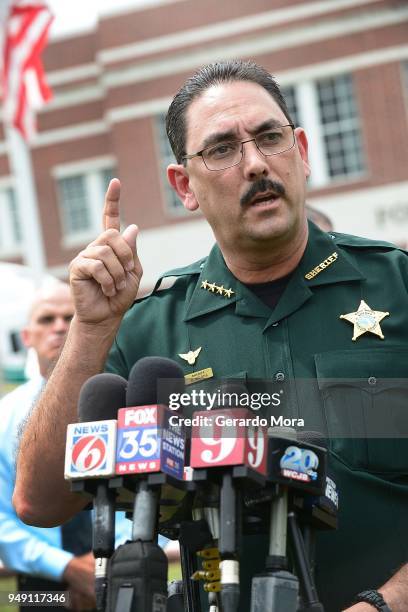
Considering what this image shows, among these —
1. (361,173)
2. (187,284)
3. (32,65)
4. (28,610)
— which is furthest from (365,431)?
(361,173)

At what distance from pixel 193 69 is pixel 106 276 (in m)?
34.1

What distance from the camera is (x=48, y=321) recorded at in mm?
7664

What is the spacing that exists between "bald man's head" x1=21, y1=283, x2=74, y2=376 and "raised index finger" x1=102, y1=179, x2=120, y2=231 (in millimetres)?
3890

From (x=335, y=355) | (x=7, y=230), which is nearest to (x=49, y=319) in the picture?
(x=335, y=355)

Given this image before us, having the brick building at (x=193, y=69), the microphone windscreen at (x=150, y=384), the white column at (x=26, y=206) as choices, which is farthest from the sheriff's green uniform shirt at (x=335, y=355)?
the brick building at (x=193, y=69)

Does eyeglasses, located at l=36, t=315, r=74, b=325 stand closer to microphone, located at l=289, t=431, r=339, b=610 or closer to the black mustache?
the black mustache

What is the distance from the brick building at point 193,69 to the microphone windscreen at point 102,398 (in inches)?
1238

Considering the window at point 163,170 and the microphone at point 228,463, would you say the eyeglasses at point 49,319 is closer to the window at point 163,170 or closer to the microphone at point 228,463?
the microphone at point 228,463

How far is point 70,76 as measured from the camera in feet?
127

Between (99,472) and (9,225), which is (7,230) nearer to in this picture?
(9,225)

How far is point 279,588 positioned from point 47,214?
3710cm

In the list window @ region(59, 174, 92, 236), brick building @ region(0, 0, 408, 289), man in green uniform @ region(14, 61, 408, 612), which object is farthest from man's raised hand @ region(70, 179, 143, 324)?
window @ region(59, 174, 92, 236)

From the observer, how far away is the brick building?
34.5 m

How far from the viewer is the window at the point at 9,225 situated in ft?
129
